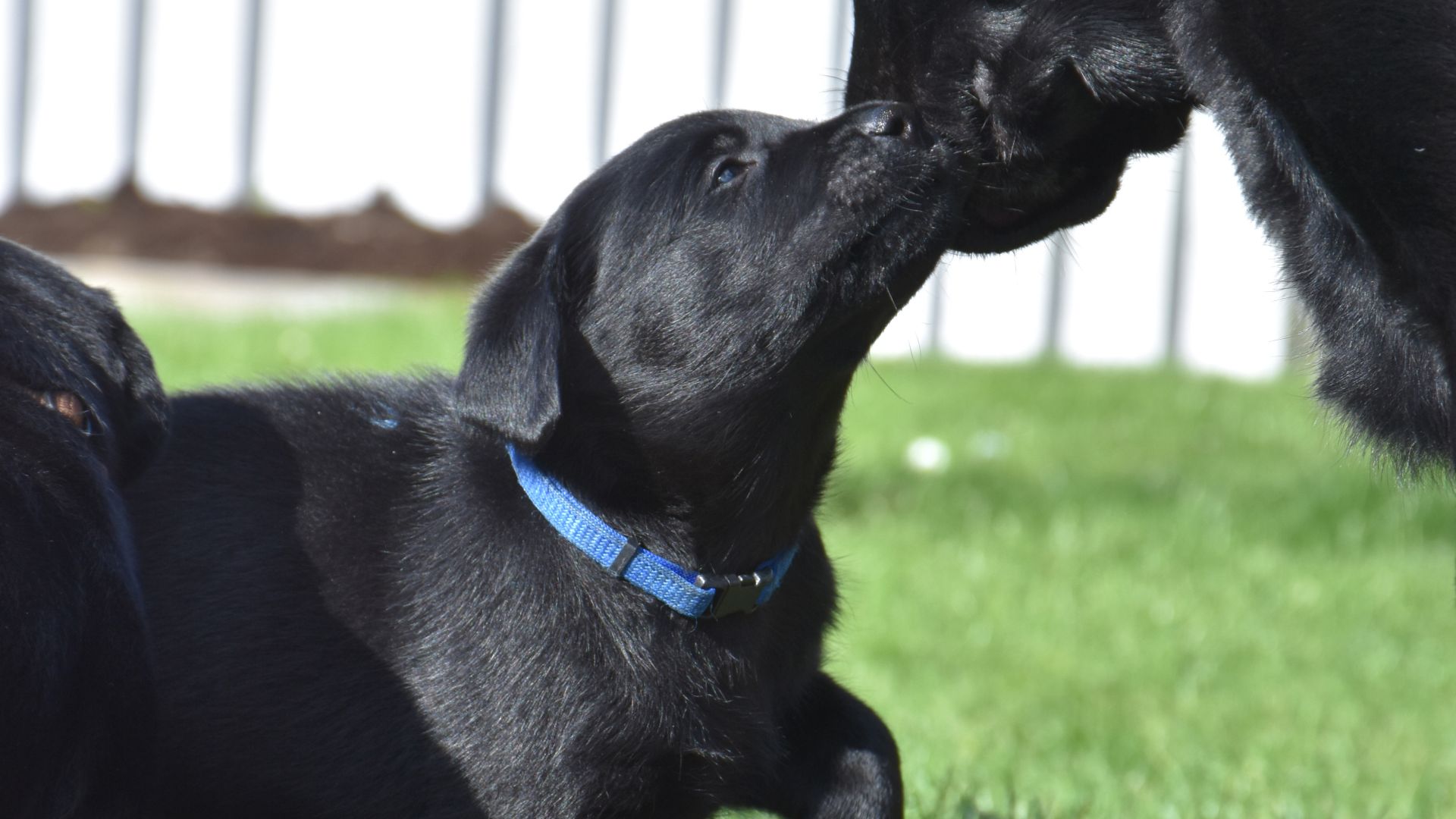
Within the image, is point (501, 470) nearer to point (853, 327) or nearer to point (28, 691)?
point (853, 327)

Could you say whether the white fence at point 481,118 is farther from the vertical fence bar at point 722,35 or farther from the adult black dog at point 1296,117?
the adult black dog at point 1296,117

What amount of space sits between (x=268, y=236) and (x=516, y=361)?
257 inches

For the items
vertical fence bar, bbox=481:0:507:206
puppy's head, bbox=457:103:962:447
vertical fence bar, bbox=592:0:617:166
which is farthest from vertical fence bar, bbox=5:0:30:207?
puppy's head, bbox=457:103:962:447

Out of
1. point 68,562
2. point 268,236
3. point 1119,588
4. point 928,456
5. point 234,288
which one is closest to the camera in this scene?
point 68,562

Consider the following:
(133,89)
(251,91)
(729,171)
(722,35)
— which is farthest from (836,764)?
(133,89)

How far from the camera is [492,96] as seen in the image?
27.1ft

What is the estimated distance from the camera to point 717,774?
97.7 inches

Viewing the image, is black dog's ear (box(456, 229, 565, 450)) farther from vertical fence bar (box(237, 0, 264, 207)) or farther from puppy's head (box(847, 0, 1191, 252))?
vertical fence bar (box(237, 0, 264, 207))

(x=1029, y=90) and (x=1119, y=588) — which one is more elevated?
(x=1029, y=90)

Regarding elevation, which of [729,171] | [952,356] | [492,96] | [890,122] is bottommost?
[952,356]

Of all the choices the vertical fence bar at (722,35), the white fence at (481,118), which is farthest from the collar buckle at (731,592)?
the vertical fence bar at (722,35)

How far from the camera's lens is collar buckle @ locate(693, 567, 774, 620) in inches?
99.9

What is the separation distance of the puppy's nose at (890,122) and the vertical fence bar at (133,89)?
6458 millimetres

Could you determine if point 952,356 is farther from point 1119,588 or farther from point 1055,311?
point 1119,588
